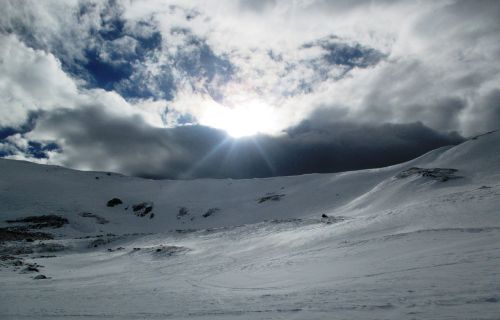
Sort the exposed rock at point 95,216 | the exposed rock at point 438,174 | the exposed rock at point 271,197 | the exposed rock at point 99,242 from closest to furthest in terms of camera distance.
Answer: the exposed rock at point 438,174
the exposed rock at point 99,242
the exposed rock at point 95,216
the exposed rock at point 271,197

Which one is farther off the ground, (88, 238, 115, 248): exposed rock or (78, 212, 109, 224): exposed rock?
(78, 212, 109, 224): exposed rock

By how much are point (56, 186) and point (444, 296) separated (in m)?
79.7

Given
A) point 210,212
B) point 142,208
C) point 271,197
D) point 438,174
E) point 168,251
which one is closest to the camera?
point 168,251

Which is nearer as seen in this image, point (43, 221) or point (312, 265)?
point (312, 265)

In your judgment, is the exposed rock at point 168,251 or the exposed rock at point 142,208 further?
the exposed rock at point 142,208

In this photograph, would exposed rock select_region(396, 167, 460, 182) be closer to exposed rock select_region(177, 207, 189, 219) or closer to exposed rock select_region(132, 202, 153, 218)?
exposed rock select_region(177, 207, 189, 219)

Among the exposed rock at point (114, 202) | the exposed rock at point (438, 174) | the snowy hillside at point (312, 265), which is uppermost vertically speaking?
the exposed rock at point (114, 202)

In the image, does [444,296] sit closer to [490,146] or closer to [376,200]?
[376,200]

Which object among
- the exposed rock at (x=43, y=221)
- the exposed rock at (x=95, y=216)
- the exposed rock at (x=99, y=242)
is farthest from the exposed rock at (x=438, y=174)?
the exposed rock at (x=43, y=221)

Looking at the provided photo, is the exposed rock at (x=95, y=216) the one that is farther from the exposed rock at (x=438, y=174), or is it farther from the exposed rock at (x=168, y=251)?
the exposed rock at (x=438, y=174)

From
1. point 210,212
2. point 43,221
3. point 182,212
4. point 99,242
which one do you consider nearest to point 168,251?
point 99,242

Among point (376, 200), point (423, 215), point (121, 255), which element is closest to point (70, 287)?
point (121, 255)

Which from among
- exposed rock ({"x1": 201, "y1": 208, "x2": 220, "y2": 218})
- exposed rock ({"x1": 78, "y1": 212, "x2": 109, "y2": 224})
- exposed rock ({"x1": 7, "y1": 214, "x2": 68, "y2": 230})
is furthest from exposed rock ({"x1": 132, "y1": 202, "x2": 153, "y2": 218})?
exposed rock ({"x1": 7, "y1": 214, "x2": 68, "y2": 230})

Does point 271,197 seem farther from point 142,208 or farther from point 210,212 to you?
point 142,208
